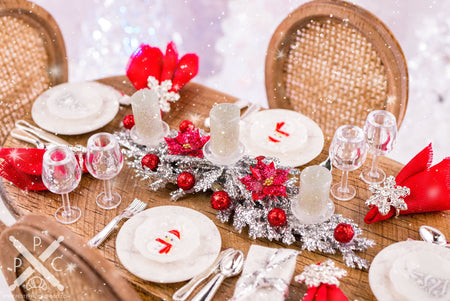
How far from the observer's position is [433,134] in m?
3.16

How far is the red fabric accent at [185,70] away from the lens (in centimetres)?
199

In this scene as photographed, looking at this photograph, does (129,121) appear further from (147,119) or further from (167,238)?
(167,238)

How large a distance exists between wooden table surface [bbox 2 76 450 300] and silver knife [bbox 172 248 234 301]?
0.9 inches

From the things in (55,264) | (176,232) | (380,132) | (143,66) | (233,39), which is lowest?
(233,39)

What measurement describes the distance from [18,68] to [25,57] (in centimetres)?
5

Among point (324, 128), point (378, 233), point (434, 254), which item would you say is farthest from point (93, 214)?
point (324, 128)

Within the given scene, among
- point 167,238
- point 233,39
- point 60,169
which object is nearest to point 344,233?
point 167,238

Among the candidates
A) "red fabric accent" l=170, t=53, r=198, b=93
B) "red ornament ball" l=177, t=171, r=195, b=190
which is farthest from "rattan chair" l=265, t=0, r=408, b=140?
"red ornament ball" l=177, t=171, r=195, b=190

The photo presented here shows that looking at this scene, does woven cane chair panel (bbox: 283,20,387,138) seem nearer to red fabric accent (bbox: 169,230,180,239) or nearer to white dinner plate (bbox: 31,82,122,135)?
white dinner plate (bbox: 31,82,122,135)

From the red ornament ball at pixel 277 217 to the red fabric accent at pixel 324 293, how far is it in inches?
8.8

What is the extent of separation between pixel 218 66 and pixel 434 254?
2.49 meters

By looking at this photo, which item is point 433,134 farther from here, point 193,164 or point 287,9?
point 193,164

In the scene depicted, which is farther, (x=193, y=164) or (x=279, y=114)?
(x=279, y=114)

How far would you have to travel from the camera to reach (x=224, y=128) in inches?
58.3
